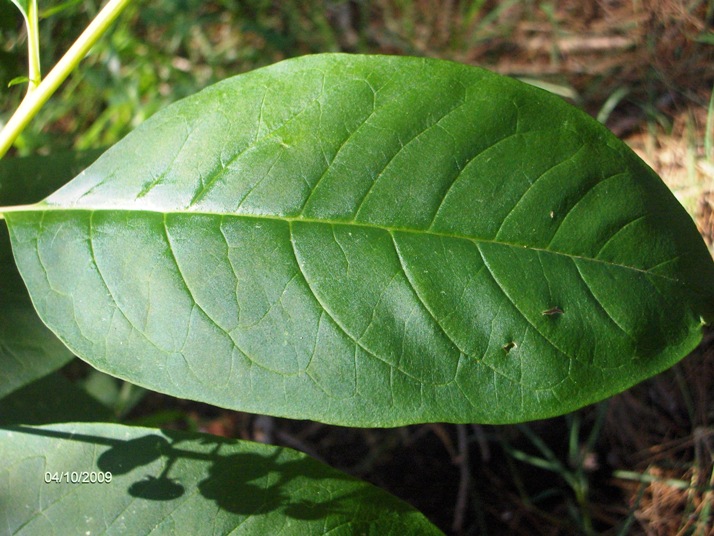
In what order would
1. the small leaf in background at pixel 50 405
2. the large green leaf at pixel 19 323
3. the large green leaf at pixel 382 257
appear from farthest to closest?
the small leaf in background at pixel 50 405, the large green leaf at pixel 19 323, the large green leaf at pixel 382 257

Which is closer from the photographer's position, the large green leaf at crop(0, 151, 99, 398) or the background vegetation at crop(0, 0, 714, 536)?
the large green leaf at crop(0, 151, 99, 398)

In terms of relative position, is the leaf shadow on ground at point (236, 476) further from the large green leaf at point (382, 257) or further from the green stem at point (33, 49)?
the green stem at point (33, 49)

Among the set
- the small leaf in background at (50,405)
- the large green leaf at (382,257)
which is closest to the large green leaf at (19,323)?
the small leaf in background at (50,405)

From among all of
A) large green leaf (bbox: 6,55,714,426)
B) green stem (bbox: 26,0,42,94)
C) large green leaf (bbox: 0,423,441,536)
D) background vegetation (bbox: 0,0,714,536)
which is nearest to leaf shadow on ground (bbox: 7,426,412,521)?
large green leaf (bbox: 0,423,441,536)

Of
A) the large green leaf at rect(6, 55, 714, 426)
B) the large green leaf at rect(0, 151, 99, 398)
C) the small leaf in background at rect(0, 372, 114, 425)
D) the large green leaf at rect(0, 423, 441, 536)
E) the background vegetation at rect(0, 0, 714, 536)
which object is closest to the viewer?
the large green leaf at rect(6, 55, 714, 426)

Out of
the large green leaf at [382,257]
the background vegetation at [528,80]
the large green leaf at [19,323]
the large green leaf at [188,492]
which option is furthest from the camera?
the background vegetation at [528,80]

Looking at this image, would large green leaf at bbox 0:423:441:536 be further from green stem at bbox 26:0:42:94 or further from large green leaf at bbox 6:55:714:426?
green stem at bbox 26:0:42:94

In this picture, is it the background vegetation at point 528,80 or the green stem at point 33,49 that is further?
the background vegetation at point 528,80
